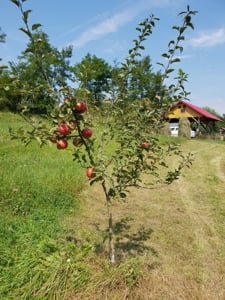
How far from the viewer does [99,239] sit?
436 centimetres

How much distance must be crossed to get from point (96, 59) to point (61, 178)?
40.5 m

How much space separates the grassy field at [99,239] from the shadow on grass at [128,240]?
13mm

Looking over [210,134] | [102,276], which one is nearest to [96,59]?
[210,134]

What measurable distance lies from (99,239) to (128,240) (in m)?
0.40

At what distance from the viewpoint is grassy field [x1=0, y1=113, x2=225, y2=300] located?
293cm

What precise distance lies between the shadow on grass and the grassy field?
0.04ft

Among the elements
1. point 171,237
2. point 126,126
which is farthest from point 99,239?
point 126,126

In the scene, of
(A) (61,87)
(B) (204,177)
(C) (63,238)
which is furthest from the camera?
(B) (204,177)

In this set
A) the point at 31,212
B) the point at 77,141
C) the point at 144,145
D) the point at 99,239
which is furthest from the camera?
the point at 31,212

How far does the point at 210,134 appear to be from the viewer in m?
36.8

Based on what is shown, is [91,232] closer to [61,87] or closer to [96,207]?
[96,207]

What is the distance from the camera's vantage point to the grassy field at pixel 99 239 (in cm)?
293

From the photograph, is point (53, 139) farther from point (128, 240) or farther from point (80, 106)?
point (128, 240)

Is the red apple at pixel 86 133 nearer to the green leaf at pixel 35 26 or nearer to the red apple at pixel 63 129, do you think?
the red apple at pixel 63 129
